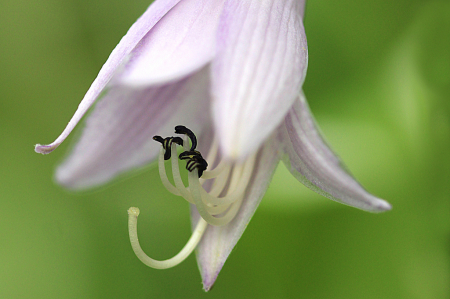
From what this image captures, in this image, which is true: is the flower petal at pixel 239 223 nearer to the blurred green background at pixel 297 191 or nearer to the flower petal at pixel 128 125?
the flower petal at pixel 128 125

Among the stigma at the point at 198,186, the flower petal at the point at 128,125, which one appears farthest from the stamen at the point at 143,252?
the flower petal at the point at 128,125

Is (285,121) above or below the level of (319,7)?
below

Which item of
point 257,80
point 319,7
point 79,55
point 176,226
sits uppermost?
point 319,7

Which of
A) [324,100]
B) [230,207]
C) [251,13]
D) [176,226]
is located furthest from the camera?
[176,226]

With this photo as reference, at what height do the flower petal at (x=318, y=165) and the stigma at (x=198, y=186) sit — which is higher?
the flower petal at (x=318, y=165)

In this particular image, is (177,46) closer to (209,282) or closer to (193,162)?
(193,162)

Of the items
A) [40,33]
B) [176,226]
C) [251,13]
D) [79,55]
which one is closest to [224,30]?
[251,13]

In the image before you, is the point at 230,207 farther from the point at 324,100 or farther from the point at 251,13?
the point at 324,100
